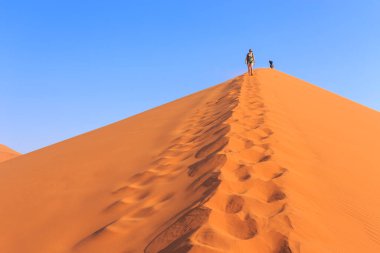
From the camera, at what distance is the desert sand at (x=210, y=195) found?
2.33m

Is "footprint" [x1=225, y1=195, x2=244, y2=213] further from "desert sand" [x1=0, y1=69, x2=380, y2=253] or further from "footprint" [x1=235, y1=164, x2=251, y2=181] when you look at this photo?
"footprint" [x1=235, y1=164, x2=251, y2=181]

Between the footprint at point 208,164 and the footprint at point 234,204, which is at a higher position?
the footprint at point 208,164

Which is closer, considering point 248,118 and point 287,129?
point 287,129

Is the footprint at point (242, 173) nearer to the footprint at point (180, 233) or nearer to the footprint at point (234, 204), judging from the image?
the footprint at point (234, 204)

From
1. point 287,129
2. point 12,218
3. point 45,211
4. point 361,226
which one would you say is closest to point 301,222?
point 361,226

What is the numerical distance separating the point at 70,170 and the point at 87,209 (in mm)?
1800

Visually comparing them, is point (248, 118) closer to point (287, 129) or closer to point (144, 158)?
point (287, 129)

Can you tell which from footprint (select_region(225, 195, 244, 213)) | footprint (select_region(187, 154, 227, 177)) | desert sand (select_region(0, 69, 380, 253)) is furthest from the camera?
footprint (select_region(187, 154, 227, 177))

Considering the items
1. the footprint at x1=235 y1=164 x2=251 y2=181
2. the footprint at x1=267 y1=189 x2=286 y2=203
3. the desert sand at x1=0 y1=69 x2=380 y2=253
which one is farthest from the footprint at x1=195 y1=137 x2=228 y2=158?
the footprint at x1=267 y1=189 x2=286 y2=203

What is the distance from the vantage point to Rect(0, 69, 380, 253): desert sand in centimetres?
233

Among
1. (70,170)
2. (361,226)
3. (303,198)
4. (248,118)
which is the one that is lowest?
(361,226)

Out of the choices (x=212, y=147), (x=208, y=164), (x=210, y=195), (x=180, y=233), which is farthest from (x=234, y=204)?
(x=212, y=147)

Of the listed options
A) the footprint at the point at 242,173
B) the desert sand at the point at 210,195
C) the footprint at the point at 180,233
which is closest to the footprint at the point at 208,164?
the desert sand at the point at 210,195

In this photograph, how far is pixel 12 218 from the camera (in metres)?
3.57
